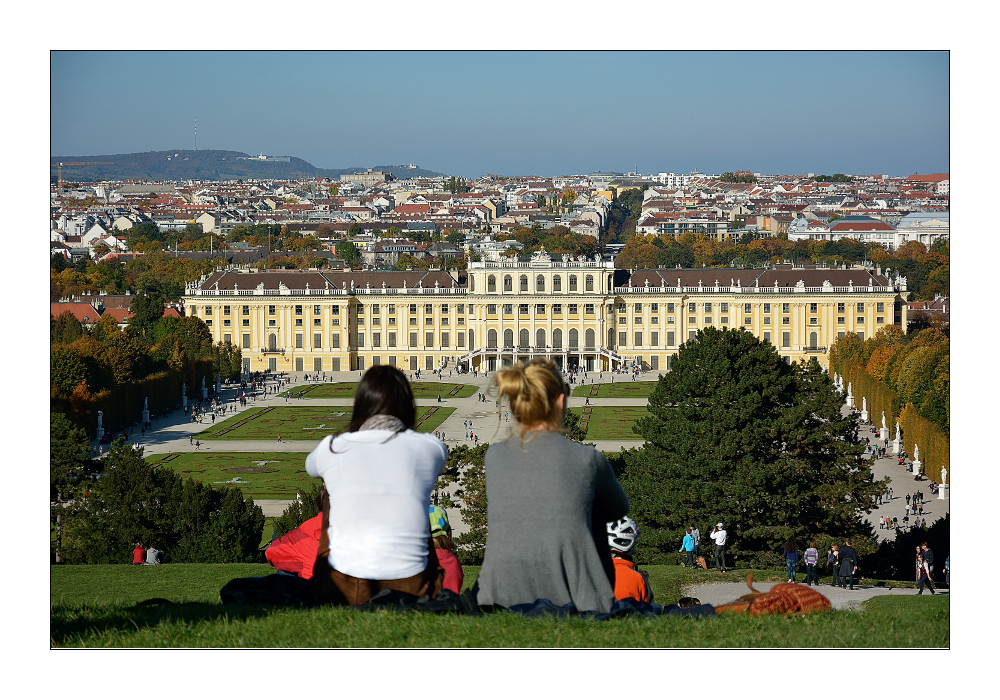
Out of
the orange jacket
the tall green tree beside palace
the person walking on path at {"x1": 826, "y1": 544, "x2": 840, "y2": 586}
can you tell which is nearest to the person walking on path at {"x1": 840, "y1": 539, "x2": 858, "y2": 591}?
the person walking on path at {"x1": 826, "y1": 544, "x2": 840, "y2": 586}

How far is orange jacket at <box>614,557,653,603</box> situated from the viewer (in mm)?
5707

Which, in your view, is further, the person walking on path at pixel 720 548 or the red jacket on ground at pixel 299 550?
the person walking on path at pixel 720 548

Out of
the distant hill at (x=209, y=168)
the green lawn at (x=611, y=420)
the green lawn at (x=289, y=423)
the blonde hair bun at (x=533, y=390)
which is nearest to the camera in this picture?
the blonde hair bun at (x=533, y=390)

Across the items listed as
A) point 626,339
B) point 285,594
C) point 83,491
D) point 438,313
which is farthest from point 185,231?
point 285,594

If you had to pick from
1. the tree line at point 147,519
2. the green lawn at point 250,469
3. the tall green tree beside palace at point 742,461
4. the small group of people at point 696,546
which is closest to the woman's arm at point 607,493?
the small group of people at point 696,546

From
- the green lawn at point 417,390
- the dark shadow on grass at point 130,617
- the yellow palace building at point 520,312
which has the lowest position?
the green lawn at point 417,390

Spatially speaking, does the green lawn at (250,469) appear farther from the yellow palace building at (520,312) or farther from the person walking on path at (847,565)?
the yellow palace building at (520,312)

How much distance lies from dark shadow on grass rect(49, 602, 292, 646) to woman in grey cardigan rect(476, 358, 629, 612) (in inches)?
47.9

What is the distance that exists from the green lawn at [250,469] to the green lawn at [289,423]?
312 centimetres

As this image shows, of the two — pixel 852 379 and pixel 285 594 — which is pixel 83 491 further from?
pixel 852 379

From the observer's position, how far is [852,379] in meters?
44.4

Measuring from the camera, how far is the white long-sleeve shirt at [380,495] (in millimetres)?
5105

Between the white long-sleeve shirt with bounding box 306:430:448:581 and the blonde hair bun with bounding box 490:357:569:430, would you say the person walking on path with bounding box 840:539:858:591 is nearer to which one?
the white long-sleeve shirt with bounding box 306:430:448:581

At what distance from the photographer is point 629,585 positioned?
225 inches
